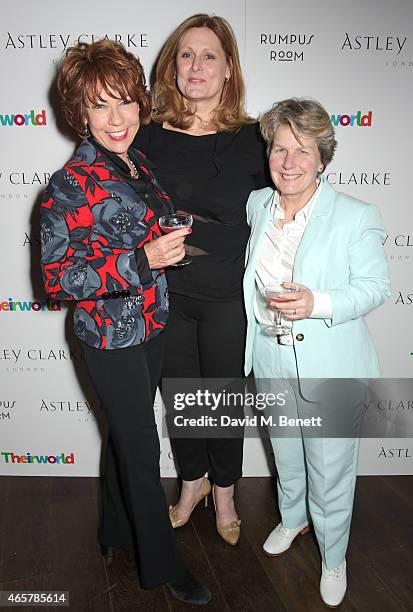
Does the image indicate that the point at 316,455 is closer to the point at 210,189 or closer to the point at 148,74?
the point at 210,189

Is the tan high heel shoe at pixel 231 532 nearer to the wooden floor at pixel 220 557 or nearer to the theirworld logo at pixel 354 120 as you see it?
the wooden floor at pixel 220 557

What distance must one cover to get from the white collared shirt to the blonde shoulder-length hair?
15.6 inches

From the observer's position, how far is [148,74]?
2553mm

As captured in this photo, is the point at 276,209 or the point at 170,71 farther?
the point at 170,71

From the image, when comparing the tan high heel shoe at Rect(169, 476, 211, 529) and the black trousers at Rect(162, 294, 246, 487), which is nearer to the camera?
the black trousers at Rect(162, 294, 246, 487)

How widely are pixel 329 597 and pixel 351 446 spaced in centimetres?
64

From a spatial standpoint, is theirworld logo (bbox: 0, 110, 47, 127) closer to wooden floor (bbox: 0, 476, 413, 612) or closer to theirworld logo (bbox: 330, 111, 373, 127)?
theirworld logo (bbox: 330, 111, 373, 127)

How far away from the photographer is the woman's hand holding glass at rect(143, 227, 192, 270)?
1771 millimetres

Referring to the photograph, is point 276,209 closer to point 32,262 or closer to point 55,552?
point 32,262

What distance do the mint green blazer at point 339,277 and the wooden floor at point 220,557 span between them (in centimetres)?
95

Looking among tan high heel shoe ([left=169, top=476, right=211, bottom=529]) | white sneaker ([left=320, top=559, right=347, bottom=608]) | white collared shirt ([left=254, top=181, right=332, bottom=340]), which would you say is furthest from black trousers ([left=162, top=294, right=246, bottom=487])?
white sneaker ([left=320, top=559, right=347, bottom=608])

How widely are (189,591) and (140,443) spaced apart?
27.1 inches

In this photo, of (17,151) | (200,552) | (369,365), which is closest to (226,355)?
(369,365)

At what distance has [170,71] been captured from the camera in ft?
7.39
